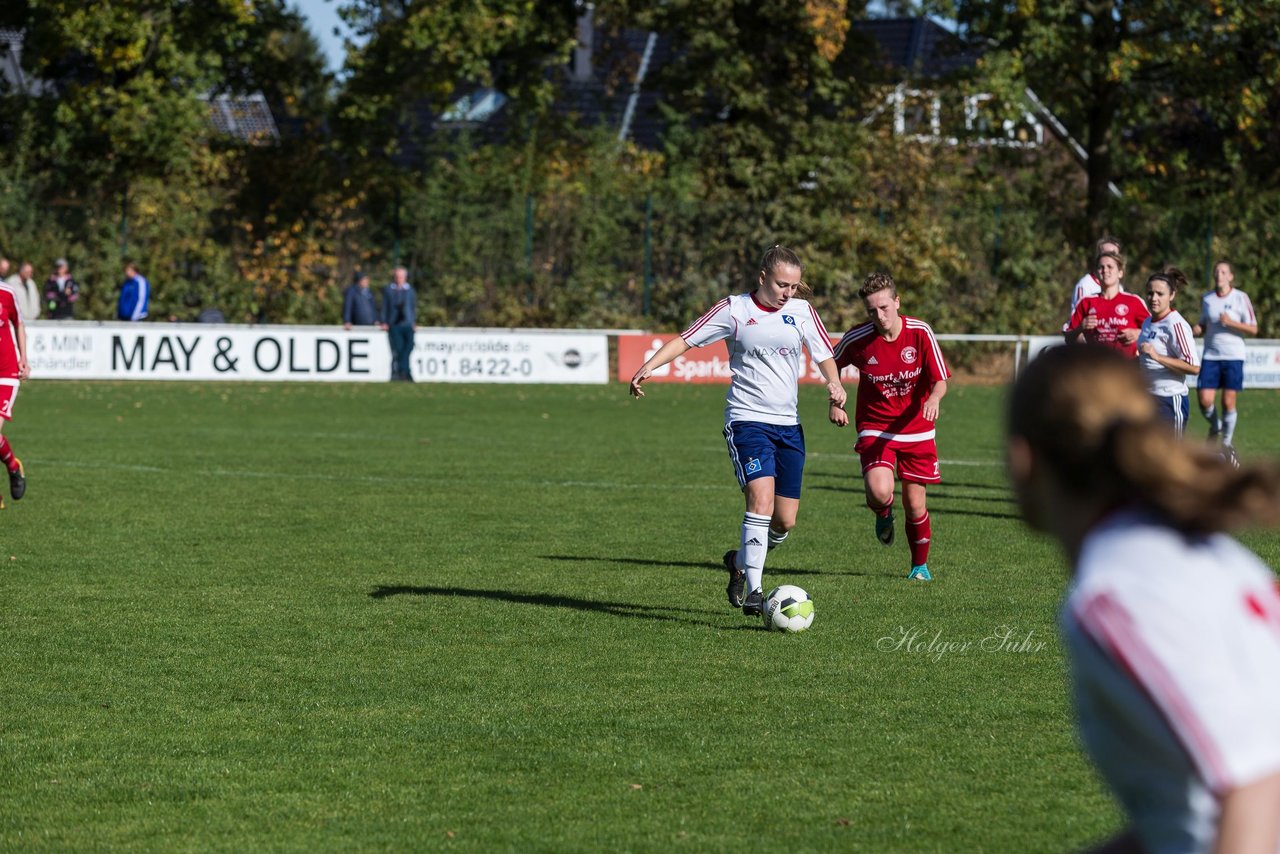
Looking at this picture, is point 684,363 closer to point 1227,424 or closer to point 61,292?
point 61,292

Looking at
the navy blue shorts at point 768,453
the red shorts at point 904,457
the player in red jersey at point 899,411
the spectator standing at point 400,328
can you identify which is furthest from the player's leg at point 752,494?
the spectator standing at point 400,328

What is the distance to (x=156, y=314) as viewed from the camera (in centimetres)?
Answer: 3278

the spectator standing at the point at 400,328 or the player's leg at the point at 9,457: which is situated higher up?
the spectator standing at the point at 400,328

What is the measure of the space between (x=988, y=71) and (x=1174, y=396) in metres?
23.1

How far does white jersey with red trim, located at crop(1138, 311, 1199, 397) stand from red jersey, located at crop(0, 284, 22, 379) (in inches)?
326

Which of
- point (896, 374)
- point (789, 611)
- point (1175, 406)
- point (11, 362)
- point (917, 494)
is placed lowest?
point (789, 611)

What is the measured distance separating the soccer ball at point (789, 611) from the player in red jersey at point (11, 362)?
7174 millimetres

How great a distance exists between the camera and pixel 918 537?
10109 millimetres

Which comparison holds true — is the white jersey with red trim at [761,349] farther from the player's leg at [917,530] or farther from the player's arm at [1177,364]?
the player's arm at [1177,364]

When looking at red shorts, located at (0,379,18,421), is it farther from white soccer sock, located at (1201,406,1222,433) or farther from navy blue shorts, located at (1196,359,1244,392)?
white soccer sock, located at (1201,406,1222,433)

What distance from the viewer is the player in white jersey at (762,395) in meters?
8.73

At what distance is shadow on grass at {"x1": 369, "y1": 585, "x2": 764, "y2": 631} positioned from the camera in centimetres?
881

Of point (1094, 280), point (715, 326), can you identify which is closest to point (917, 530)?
point (715, 326)

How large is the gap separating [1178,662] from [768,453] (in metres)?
6.86
